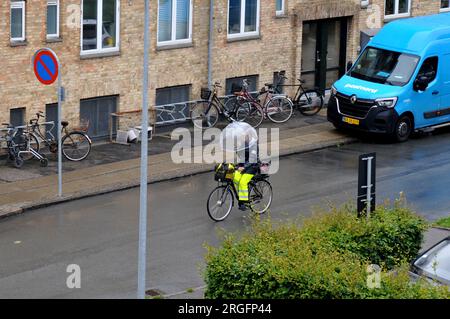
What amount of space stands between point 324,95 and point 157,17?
6.64 m

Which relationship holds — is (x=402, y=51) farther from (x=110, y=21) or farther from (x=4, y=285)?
(x=4, y=285)

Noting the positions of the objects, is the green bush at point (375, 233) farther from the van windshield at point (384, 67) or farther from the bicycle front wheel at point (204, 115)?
the bicycle front wheel at point (204, 115)

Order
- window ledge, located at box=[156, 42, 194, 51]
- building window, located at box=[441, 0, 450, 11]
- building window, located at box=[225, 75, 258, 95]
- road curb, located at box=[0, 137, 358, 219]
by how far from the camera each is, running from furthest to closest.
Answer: building window, located at box=[441, 0, 450, 11]
building window, located at box=[225, 75, 258, 95]
window ledge, located at box=[156, 42, 194, 51]
road curb, located at box=[0, 137, 358, 219]

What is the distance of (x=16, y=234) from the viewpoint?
1956cm

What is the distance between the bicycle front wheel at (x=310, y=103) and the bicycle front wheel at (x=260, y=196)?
902 cm

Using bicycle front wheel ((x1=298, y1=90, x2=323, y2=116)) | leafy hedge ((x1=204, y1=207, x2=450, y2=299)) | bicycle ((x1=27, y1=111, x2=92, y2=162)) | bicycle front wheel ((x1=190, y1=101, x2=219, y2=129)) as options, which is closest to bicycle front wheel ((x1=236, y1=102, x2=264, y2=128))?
bicycle front wheel ((x1=190, y1=101, x2=219, y2=129))

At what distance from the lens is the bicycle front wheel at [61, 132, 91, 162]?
24.6m

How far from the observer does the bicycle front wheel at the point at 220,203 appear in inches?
806

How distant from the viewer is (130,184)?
22953 mm

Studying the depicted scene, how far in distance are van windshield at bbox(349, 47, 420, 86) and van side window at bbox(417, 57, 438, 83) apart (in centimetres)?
24

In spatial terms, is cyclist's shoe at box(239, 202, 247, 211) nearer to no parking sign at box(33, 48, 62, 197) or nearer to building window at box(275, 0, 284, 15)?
no parking sign at box(33, 48, 62, 197)

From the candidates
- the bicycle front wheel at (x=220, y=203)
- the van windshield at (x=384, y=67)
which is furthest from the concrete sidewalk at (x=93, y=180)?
the bicycle front wheel at (x=220, y=203)

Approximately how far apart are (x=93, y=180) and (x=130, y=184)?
0.78 m
